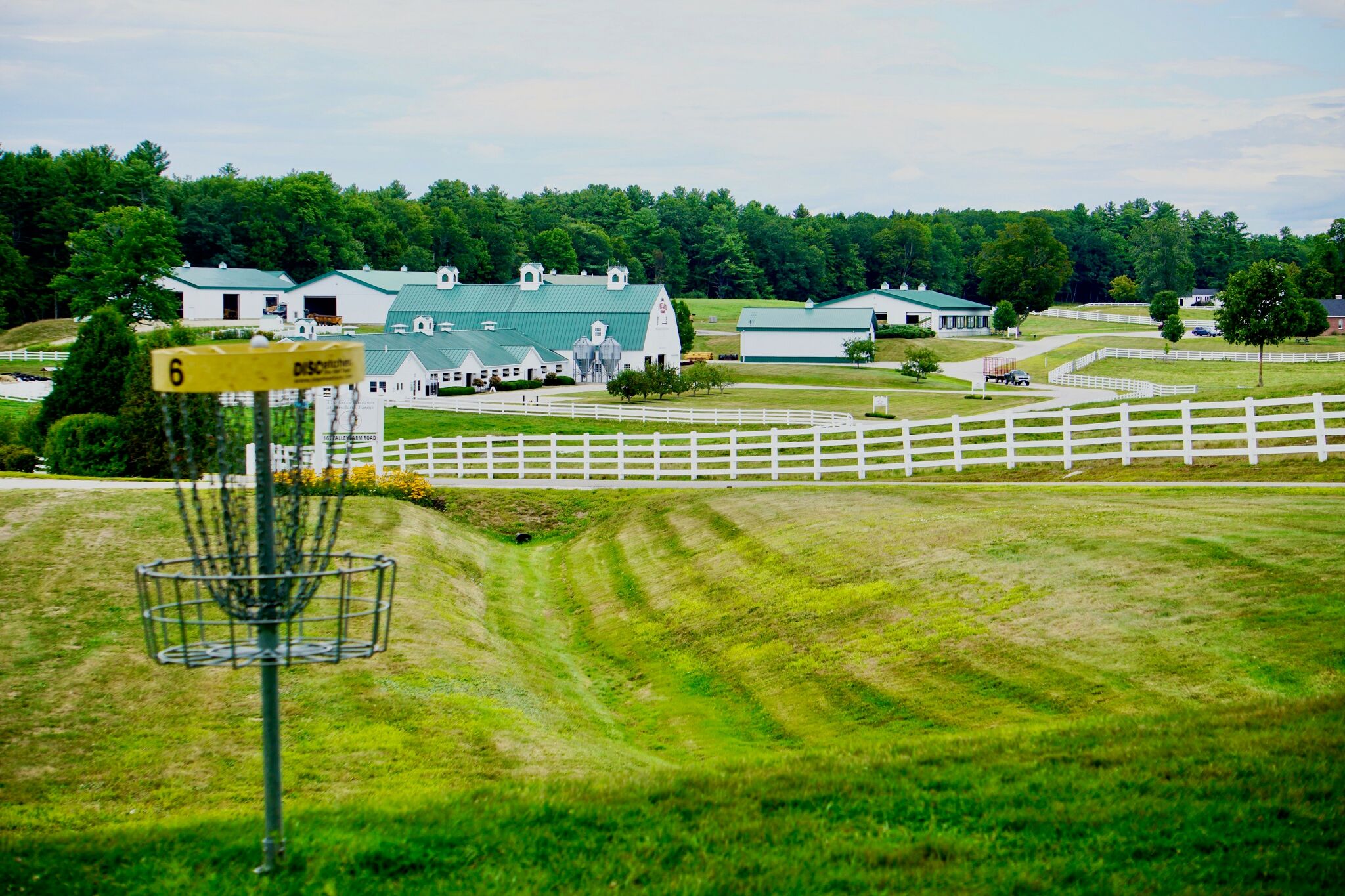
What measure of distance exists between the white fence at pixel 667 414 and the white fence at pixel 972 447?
9.35 metres

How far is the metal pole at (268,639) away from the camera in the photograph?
6.79 m

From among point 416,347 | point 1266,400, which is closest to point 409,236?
point 416,347

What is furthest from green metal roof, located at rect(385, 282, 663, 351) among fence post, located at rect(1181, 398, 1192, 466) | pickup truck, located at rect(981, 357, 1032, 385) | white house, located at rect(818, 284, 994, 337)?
fence post, located at rect(1181, 398, 1192, 466)

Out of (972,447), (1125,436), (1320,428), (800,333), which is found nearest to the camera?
(1320,428)

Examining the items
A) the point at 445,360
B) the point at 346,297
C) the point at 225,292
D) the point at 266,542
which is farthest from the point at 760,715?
→ the point at 225,292

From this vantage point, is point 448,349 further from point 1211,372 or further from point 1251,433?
point 1251,433

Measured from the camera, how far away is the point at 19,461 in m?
36.5

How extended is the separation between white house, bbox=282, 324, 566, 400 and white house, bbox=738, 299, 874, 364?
21.7 m

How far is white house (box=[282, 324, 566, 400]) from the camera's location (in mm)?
67312

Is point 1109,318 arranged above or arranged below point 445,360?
above

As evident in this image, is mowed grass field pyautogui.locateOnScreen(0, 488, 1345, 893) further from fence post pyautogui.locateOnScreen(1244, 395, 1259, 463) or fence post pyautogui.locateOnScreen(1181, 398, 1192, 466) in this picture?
fence post pyautogui.locateOnScreen(1181, 398, 1192, 466)

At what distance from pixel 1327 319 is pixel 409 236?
97.3 m

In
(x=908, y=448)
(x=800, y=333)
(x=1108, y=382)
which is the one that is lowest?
(x=908, y=448)

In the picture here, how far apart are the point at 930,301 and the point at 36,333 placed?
78686 millimetres
